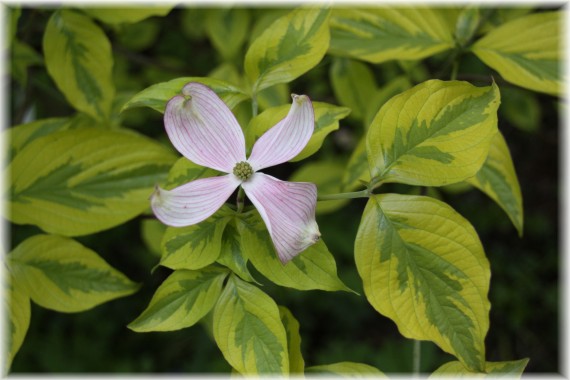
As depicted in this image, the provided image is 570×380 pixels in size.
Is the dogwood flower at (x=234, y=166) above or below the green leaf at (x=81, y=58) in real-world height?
below

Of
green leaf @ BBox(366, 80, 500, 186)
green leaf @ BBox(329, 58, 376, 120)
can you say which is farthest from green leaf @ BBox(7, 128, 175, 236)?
green leaf @ BBox(329, 58, 376, 120)

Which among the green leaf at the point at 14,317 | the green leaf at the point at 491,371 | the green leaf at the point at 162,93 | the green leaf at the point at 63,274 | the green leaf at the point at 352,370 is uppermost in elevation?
the green leaf at the point at 162,93

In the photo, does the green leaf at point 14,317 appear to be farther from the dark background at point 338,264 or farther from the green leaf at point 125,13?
the dark background at point 338,264

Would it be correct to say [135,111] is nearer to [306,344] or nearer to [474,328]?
[306,344]

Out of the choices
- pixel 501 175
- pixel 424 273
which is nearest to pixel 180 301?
pixel 424 273

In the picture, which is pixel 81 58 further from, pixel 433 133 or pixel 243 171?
pixel 433 133

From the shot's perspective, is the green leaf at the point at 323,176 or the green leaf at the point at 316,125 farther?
the green leaf at the point at 323,176

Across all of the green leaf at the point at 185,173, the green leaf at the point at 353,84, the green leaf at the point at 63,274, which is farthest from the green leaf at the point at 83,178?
the green leaf at the point at 353,84
